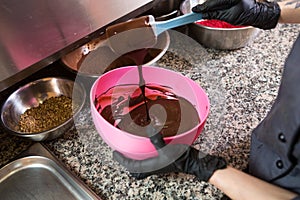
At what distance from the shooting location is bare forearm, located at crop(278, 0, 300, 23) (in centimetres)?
83

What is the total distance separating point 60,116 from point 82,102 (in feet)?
0.27

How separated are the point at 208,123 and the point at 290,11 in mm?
385

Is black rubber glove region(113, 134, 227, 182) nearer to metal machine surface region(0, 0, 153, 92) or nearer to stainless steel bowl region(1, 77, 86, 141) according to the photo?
stainless steel bowl region(1, 77, 86, 141)

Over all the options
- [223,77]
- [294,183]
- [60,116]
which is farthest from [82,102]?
[294,183]

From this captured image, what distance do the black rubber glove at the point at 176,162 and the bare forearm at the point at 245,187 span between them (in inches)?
0.8

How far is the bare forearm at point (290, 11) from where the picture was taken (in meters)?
0.83

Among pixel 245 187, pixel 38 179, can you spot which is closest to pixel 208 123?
pixel 245 187

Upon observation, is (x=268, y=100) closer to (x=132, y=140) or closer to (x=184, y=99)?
(x=184, y=99)

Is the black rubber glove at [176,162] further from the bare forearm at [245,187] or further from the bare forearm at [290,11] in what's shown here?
the bare forearm at [290,11]

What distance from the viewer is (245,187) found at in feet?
2.08

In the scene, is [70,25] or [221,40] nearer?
[70,25]

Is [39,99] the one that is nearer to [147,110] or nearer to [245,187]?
[147,110]

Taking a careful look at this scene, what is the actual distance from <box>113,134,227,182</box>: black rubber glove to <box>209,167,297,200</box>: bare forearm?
21 mm

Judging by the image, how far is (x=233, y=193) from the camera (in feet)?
2.14
